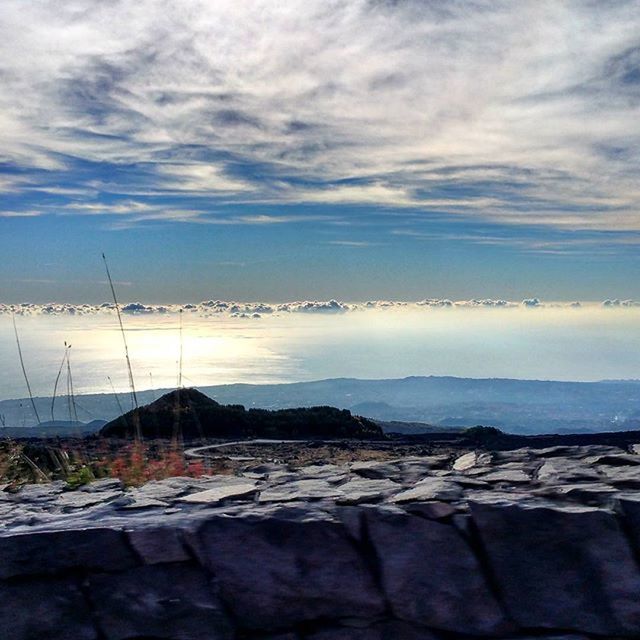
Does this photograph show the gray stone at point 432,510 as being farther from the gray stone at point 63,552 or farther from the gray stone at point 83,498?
the gray stone at point 83,498

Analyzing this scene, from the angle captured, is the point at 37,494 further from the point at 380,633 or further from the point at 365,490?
the point at 380,633

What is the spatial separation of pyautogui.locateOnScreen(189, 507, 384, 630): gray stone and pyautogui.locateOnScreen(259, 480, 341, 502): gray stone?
449mm

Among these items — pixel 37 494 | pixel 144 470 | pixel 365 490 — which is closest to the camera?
pixel 365 490

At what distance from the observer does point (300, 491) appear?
6.02 m

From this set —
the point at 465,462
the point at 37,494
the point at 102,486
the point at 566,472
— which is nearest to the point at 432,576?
the point at 566,472

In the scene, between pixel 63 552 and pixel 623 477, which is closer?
pixel 63 552

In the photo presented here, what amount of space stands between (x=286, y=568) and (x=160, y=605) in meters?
0.89

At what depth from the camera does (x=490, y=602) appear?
4926mm

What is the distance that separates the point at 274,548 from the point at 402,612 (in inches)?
36.8

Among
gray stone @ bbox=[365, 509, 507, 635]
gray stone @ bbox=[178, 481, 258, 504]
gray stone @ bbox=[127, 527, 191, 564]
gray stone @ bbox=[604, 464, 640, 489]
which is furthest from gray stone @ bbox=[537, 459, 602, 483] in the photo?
gray stone @ bbox=[127, 527, 191, 564]

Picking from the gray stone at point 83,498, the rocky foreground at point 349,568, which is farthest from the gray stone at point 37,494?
the rocky foreground at point 349,568

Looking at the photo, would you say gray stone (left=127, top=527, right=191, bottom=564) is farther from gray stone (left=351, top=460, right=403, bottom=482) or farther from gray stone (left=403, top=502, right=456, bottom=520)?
gray stone (left=351, top=460, right=403, bottom=482)

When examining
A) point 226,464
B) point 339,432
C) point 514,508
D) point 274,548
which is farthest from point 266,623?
point 339,432

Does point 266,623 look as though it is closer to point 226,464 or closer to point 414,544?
point 414,544
